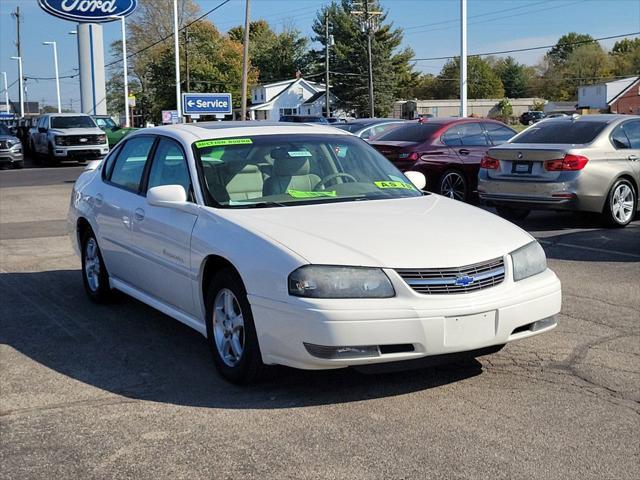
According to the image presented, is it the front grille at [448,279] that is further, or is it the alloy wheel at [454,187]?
the alloy wheel at [454,187]

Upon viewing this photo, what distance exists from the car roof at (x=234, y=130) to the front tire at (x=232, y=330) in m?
1.33

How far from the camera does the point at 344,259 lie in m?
4.25

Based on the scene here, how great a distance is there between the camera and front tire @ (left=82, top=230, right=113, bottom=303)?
22.3ft

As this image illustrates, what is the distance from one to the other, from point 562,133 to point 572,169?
3.09 ft

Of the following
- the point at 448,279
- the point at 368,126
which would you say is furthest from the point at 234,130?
the point at 368,126

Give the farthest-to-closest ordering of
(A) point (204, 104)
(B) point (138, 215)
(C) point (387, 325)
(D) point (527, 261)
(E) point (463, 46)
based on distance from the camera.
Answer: (A) point (204, 104), (E) point (463, 46), (B) point (138, 215), (D) point (527, 261), (C) point (387, 325)

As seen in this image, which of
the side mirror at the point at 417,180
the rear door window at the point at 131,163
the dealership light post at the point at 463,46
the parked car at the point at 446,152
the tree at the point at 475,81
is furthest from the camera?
the tree at the point at 475,81

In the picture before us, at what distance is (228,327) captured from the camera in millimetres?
4789

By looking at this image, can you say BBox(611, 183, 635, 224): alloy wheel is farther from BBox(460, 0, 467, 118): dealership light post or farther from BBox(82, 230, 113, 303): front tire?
BBox(460, 0, 467, 118): dealership light post

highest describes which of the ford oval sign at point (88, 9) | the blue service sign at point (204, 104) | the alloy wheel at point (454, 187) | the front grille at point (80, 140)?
the ford oval sign at point (88, 9)

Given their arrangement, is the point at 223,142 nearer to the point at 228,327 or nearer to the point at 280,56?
the point at 228,327

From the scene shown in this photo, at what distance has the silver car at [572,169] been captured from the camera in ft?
35.0

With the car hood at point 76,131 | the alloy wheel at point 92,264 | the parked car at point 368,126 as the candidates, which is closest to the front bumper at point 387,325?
the alloy wheel at point 92,264

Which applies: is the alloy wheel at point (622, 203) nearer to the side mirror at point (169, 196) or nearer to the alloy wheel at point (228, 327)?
the side mirror at point (169, 196)
